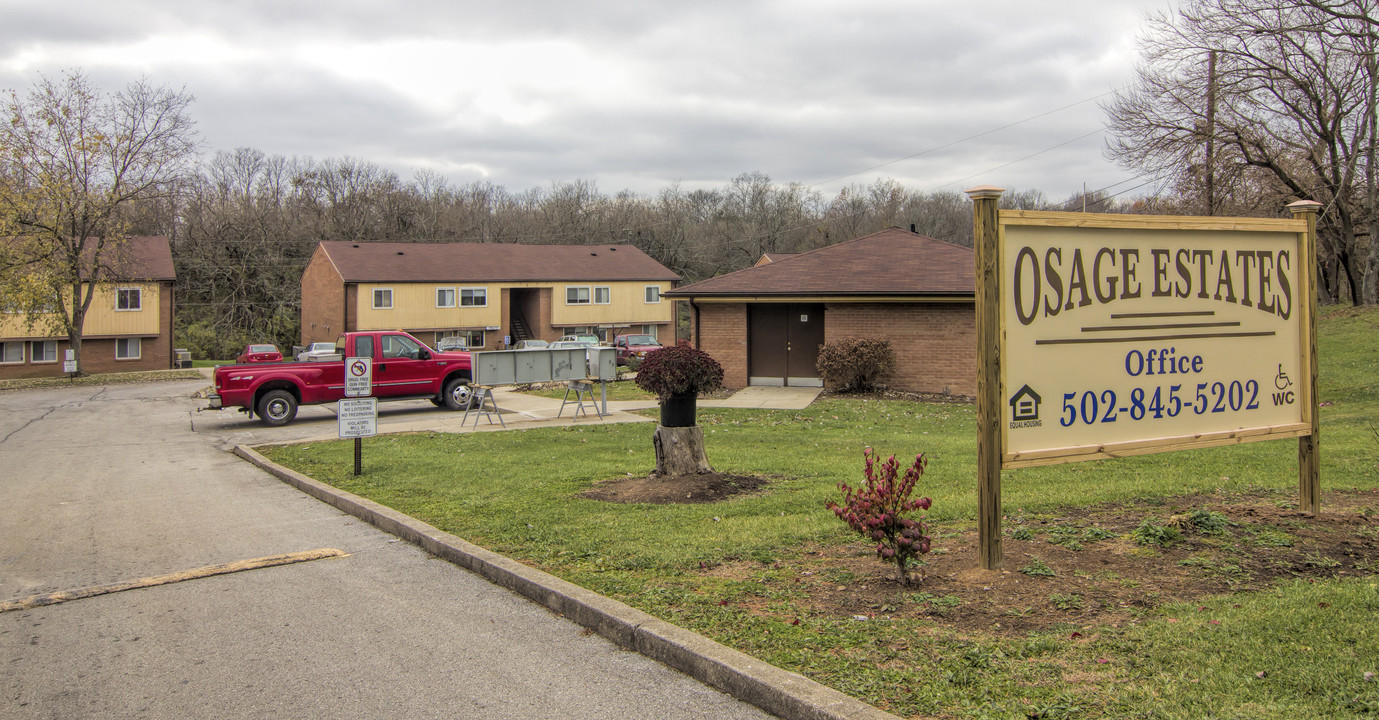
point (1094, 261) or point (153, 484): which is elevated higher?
point (1094, 261)

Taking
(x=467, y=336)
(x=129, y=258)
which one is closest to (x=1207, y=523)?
(x=129, y=258)

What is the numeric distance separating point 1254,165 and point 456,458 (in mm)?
24728

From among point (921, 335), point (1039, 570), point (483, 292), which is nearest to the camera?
point (1039, 570)

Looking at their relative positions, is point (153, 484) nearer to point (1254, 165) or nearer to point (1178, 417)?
point (1178, 417)

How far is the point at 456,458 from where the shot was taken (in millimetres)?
13656

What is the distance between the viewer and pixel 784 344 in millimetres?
25812

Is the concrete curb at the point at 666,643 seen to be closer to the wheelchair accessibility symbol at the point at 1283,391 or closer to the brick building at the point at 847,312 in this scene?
the wheelchair accessibility symbol at the point at 1283,391

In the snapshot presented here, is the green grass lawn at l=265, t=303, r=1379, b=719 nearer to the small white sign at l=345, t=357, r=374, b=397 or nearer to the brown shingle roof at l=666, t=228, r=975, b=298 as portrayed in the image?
the small white sign at l=345, t=357, r=374, b=397

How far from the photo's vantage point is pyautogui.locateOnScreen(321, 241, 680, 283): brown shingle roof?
177ft

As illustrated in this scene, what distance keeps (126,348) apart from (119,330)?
130 cm

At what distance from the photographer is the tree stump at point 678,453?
33.1 ft

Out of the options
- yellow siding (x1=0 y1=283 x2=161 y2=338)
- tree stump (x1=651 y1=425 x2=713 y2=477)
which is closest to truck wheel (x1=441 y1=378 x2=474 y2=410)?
tree stump (x1=651 y1=425 x2=713 y2=477)

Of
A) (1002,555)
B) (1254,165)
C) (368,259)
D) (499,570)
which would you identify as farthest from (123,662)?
(368,259)

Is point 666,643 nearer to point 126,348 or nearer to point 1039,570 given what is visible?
point 1039,570
